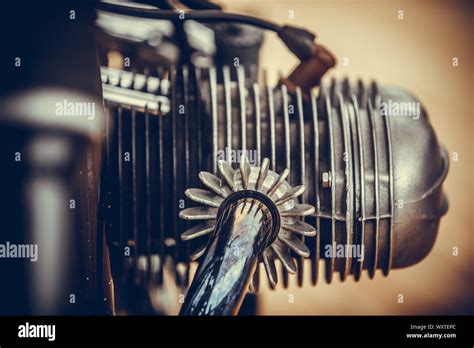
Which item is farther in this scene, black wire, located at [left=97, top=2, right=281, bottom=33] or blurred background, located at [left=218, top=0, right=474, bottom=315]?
blurred background, located at [left=218, top=0, right=474, bottom=315]

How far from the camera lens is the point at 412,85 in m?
1.13

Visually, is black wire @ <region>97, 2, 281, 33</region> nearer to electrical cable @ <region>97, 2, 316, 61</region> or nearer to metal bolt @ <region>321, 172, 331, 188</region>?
electrical cable @ <region>97, 2, 316, 61</region>

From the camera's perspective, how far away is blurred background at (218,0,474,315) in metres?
1.02

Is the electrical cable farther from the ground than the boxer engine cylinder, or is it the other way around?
the electrical cable

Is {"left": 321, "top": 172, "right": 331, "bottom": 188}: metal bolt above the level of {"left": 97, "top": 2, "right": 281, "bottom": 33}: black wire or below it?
below

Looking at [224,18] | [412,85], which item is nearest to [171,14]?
[224,18]

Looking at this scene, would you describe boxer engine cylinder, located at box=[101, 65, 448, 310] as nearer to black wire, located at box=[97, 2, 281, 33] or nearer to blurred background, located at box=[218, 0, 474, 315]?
black wire, located at box=[97, 2, 281, 33]

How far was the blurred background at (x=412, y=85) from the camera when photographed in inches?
40.3

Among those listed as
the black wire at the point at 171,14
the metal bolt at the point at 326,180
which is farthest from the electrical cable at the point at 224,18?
the metal bolt at the point at 326,180

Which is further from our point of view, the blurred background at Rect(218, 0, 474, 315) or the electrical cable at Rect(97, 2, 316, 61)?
the blurred background at Rect(218, 0, 474, 315)

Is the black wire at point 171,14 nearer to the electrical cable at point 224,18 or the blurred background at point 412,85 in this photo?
the electrical cable at point 224,18

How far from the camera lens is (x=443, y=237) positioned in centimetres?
108

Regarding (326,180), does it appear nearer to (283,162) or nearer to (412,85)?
(283,162)

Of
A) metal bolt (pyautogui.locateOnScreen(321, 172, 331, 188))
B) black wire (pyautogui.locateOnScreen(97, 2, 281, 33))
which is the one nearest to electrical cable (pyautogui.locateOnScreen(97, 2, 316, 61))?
black wire (pyautogui.locateOnScreen(97, 2, 281, 33))
